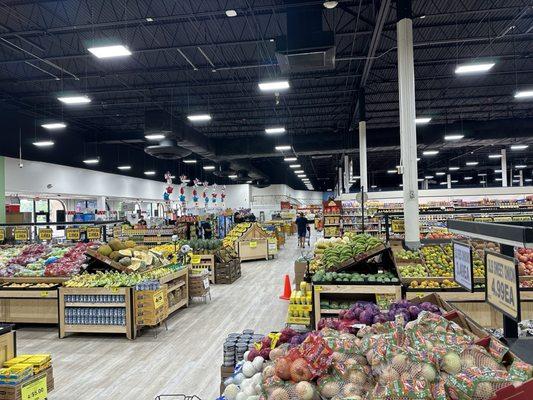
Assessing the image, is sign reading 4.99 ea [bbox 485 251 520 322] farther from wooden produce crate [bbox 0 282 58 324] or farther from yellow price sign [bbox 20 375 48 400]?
wooden produce crate [bbox 0 282 58 324]

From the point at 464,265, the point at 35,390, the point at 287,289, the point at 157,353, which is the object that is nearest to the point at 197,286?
the point at 287,289

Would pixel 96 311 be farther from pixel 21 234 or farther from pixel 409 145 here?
pixel 409 145

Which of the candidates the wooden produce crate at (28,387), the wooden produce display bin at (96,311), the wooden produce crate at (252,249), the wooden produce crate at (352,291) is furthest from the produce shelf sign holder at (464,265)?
the wooden produce crate at (252,249)

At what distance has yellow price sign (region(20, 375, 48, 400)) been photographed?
3600 millimetres

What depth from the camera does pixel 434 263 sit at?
20.9 feet

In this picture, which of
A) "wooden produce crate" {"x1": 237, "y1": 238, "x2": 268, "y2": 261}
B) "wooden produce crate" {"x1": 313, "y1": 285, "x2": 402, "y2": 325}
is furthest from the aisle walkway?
"wooden produce crate" {"x1": 237, "y1": 238, "x2": 268, "y2": 261}

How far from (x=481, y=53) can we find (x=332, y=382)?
44.6ft

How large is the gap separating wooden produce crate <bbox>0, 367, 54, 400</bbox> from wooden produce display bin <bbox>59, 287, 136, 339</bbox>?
2.06 m

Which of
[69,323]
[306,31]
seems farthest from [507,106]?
[69,323]

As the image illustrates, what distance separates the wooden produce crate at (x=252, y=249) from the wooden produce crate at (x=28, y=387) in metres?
11.2

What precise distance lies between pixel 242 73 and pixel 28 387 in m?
11.8

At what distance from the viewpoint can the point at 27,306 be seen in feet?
22.3

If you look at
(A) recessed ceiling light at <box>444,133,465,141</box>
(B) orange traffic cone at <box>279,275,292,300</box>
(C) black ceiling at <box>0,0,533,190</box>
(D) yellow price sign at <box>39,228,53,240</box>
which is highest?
(C) black ceiling at <box>0,0,533,190</box>

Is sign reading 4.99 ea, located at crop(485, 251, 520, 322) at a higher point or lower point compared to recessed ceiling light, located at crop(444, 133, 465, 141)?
lower
